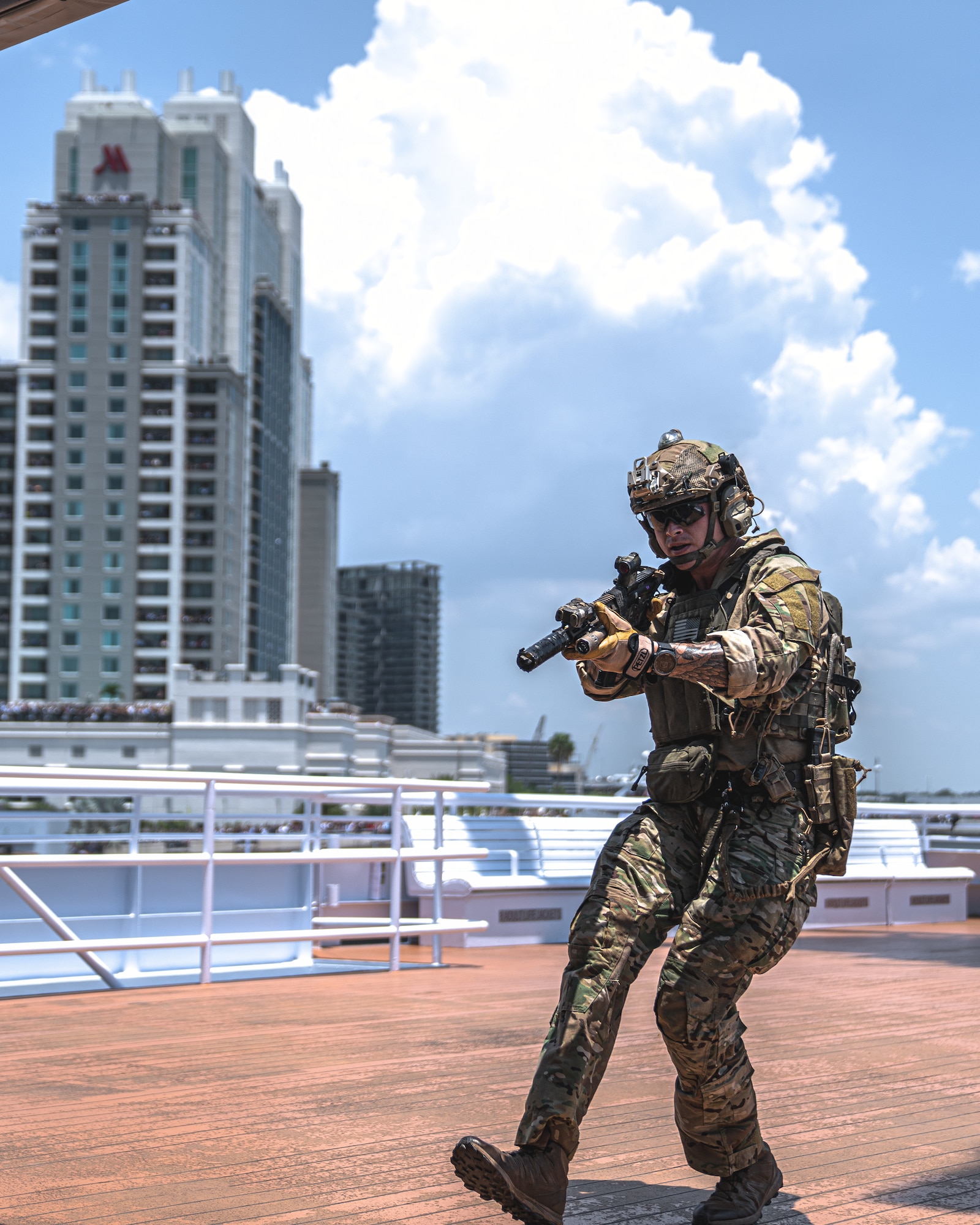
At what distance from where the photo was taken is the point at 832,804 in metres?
3.68

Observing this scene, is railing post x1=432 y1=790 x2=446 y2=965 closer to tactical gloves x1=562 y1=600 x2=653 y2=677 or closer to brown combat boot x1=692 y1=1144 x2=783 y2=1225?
brown combat boot x1=692 y1=1144 x2=783 y2=1225

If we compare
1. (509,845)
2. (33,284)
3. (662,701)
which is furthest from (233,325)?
(662,701)

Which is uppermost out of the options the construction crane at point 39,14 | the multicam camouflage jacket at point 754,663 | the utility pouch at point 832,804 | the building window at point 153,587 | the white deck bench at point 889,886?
the building window at point 153,587

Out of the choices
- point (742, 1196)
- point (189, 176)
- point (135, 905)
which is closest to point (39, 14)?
point (742, 1196)

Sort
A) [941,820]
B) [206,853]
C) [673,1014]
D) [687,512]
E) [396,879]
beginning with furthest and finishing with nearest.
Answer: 1. [941,820]
2. [396,879]
3. [206,853]
4. [687,512]
5. [673,1014]

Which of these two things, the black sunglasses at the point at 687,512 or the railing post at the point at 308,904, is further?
the railing post at the point at 308,904

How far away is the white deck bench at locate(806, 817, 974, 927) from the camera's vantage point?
14.1m

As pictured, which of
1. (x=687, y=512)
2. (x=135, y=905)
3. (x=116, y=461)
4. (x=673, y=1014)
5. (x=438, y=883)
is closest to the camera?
(x=673, y=1014)

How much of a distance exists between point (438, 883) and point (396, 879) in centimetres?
67

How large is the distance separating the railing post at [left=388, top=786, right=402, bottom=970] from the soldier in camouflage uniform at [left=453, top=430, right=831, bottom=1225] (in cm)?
587

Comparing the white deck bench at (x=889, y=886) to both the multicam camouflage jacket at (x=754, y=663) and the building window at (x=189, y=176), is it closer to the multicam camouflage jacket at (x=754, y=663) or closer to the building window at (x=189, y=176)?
the multicam camouflage jacket at (x=754, y=663)


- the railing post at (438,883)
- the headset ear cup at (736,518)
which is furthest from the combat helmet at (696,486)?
the railing post at (438,883)

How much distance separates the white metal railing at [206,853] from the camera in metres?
7.72

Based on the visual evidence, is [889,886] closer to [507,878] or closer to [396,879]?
[507,878]
